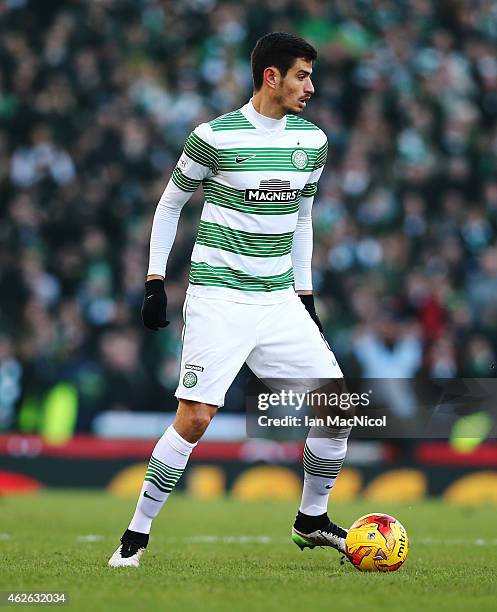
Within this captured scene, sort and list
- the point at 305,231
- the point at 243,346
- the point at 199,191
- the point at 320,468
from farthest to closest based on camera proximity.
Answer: the point at 199,191
the point at 305,231
the point at 320,468
the point at 243,346

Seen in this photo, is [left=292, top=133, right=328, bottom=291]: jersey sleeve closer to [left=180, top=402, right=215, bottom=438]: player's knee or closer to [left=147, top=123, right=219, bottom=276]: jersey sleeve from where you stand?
[left=147, top=123, right=219, bottom=276]: jersey sleeve

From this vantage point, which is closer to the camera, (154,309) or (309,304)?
(154,309)

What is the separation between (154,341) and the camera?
47.7 feet

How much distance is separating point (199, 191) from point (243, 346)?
30.8ft

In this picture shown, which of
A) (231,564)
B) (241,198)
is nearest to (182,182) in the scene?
(241,198)

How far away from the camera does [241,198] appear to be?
661 centimetres

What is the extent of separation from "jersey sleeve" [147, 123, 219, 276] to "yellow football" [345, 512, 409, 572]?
1.72 metres

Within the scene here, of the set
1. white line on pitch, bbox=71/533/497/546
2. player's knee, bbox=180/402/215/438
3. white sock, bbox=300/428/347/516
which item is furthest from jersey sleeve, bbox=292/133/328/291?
white line on pitch, bbox=71/533/497/546

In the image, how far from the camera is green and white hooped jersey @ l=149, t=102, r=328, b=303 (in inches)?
259

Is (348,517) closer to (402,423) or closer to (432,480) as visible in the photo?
(402,423)

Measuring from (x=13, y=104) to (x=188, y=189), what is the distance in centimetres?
1011

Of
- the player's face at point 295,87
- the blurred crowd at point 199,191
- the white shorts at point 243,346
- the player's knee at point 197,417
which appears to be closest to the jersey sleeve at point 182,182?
the white shorts at point 243,346

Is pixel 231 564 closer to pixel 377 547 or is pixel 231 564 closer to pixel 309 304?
pixel 377 547

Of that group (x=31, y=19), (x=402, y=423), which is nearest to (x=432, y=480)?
(x=402, y=423)
